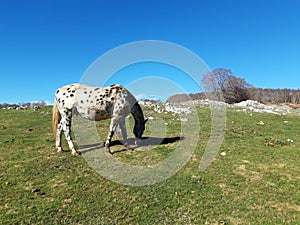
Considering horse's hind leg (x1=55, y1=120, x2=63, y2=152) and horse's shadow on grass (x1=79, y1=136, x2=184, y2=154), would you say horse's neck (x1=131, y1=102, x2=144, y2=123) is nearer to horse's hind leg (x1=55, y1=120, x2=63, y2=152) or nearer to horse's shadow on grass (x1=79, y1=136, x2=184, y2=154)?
horse's shadow on grass (x1=79, y1=136, x2=184, y2=154)

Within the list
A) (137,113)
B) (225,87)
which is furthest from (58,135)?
(225,87)

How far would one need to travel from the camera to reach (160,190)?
806 centimetres

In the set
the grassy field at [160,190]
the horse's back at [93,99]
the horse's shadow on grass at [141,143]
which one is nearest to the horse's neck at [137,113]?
the horse's back at [93,99]

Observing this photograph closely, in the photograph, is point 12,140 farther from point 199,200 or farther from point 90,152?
point 199,200

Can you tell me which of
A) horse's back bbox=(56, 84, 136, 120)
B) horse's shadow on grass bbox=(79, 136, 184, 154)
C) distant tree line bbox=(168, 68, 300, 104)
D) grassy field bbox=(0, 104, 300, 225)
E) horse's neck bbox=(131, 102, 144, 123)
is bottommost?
grassy field bbox=(0, 104, 300, 225)

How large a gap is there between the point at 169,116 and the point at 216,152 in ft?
33.4

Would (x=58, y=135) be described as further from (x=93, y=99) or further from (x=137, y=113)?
(x=137, y=113)

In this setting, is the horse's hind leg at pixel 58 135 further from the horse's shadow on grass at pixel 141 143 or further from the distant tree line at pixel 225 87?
the distant tree line at pixel 225 87

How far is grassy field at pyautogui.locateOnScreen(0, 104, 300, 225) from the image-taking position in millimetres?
6688

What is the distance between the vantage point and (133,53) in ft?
38.2

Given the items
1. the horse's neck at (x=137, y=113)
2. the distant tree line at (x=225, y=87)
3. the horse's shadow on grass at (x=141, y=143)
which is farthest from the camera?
the distant tree line at (x=225, y=87)

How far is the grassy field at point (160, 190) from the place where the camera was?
669 cm

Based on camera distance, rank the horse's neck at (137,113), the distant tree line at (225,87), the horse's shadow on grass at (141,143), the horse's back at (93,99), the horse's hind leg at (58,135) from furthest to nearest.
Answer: the distant tree line at (225,87), the horse's shadow on grass at (141,143), the horse's neck at (137,113), the horse's hind leg at (58,135), the horse's back at (93,99)

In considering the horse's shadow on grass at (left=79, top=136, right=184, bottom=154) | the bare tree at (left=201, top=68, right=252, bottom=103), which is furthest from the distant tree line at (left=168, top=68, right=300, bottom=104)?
the horse's shadow on grass at (left=79, top=136, right=184, bottom=154)
